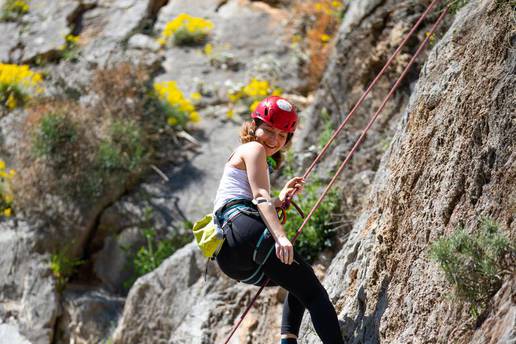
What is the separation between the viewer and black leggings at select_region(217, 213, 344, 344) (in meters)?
3.98

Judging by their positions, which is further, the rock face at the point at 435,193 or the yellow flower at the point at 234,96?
the yellow flower at the point at 234,96

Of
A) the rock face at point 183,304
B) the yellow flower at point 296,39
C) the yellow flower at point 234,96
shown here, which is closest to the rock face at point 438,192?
the rock face at point 183,304

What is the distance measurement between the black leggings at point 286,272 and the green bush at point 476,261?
75 cm

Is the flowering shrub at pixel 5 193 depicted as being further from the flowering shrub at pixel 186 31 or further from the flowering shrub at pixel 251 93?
the flowering shrub at pixel 186 31

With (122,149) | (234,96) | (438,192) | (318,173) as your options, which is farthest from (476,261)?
(234,96)

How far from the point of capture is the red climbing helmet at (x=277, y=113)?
426cm

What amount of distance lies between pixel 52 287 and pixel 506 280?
6014mm

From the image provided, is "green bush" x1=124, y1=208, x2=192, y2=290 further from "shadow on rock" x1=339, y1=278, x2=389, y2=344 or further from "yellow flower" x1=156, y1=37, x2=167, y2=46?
"shadow on rock" x1=339, y1=278, x2=389, y2=344

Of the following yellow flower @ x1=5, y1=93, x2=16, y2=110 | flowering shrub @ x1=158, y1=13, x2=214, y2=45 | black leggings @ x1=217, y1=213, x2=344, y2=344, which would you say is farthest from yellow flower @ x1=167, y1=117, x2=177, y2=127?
black leggings @ x1=217, y1=213, x2=344, y2=344

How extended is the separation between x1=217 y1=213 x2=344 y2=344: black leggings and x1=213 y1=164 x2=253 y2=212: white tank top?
172 mm

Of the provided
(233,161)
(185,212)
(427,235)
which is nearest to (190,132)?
(185,212)

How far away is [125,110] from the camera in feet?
31.5

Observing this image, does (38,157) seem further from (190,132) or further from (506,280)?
(506,280)

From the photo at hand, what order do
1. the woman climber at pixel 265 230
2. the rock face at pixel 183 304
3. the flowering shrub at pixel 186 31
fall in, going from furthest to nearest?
the flowering shrub at pixel 186 31 < the rock face at pixel 183 304 < the woman climber at pixel 265 230
